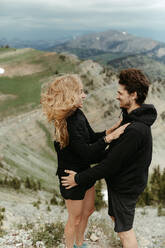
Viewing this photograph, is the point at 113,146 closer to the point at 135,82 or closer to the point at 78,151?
the point at 78,151

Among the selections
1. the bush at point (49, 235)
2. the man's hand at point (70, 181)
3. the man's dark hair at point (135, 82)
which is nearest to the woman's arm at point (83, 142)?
the man's hand at point (70, 181)

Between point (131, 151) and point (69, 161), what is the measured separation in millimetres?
1126

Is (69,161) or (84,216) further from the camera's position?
(84,216)

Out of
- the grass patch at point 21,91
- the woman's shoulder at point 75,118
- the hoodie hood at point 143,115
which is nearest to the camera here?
the hoodie hood at point 143,115

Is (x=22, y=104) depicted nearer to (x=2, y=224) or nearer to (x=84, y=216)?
(x=2, y=224)

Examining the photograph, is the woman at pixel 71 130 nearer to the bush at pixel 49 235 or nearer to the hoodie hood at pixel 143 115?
the hoodie hood at pixel 143 115

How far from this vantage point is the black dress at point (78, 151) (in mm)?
3762

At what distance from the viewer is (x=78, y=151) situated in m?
3.82

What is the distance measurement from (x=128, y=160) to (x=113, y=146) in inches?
12.7

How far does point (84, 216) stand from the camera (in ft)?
16.0

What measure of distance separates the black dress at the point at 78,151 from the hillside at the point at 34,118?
362 cm

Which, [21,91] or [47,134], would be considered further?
[21,91]

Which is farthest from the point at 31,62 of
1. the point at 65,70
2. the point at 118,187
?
the point at 118,187

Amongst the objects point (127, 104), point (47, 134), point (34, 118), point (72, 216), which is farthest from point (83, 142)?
point (34, 118)
